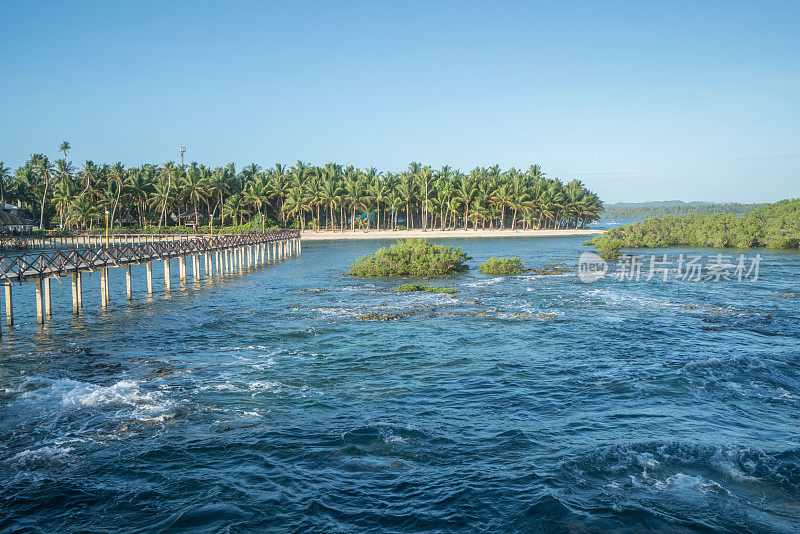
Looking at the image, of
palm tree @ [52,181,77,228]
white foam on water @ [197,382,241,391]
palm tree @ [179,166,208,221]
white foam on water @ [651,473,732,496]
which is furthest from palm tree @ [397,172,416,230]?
white foam on water @ [651,473,732,496]

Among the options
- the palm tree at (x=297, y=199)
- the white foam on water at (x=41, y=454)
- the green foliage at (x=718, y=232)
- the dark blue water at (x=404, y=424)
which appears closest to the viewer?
the dark blue water at (x=404, y=424)

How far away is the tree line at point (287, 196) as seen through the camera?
98.0 m

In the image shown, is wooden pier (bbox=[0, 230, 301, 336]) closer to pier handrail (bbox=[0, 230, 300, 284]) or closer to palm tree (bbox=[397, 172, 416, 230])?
pier handrail (bbox=[0, 230, 300, 284])

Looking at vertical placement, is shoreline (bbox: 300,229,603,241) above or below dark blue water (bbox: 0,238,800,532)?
above

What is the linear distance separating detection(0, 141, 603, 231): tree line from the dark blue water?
75.6 m

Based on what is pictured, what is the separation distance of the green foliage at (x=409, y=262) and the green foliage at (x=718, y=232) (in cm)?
2770

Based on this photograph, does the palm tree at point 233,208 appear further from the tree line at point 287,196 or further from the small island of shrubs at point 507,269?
the small island of shrubs at point 507,269

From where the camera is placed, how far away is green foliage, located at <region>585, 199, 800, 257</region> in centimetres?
6969

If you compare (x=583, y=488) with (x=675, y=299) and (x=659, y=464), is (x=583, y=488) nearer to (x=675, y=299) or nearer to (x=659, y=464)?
(x=659, y=464)

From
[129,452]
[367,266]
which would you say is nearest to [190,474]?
[129,452]

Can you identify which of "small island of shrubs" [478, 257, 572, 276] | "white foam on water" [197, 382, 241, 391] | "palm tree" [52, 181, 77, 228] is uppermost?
"palm tree" [52, 181, 77, 228]

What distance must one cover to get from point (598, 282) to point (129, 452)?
37465 mm

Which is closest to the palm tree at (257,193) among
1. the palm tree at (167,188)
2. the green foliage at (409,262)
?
the palm tree at (167,188)

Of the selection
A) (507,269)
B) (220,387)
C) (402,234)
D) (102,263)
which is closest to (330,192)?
(402,234)
